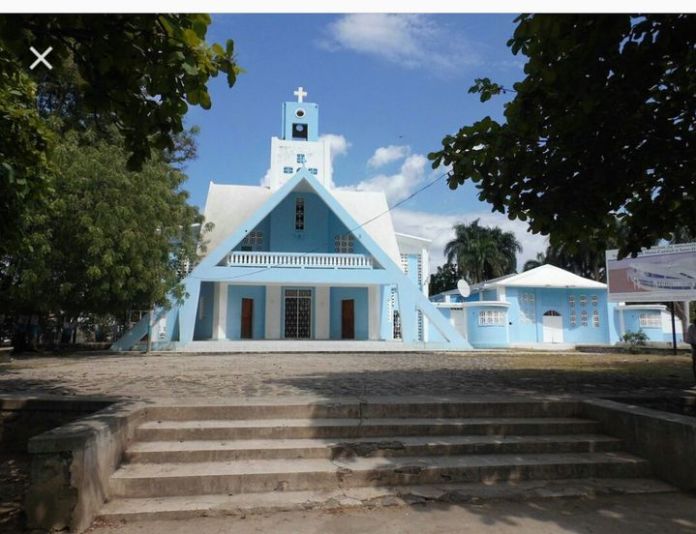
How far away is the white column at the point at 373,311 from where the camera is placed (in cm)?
2306

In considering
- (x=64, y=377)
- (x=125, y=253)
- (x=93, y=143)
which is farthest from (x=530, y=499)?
(x=93, y=143)

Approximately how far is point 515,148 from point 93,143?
17196 millimetres

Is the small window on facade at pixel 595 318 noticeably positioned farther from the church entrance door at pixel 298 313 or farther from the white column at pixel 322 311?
the church entrance door at pixel 298 313

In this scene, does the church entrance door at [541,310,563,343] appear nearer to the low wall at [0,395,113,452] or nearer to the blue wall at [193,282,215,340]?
the blue wall at [193,282,215,340]

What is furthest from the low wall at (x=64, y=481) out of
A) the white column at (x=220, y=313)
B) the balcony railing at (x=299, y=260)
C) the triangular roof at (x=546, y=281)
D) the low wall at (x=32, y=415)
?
the triangular roof at (x=546, y=281)

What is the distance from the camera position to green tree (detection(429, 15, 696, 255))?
198 inches

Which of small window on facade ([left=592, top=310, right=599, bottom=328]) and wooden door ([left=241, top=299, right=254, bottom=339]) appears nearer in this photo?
wooden door ([left=241, top=299, right=254, bottom=339])


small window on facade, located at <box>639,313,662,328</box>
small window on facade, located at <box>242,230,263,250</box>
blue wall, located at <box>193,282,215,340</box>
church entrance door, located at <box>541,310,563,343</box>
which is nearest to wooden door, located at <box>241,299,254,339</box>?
blue wall, located at <box>193,282,215,340</box>

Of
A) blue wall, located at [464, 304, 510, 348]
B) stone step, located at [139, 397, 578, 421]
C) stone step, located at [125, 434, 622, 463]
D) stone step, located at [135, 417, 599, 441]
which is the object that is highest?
blue wall, located at [464, 304, 510, 348]

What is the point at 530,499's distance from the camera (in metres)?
4.26

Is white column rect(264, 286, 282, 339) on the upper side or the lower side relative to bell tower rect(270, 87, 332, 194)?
lower

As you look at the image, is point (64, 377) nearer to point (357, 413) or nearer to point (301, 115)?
point (357, 413)

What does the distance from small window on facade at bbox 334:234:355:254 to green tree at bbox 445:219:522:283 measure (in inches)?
1030

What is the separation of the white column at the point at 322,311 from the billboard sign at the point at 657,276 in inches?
450
